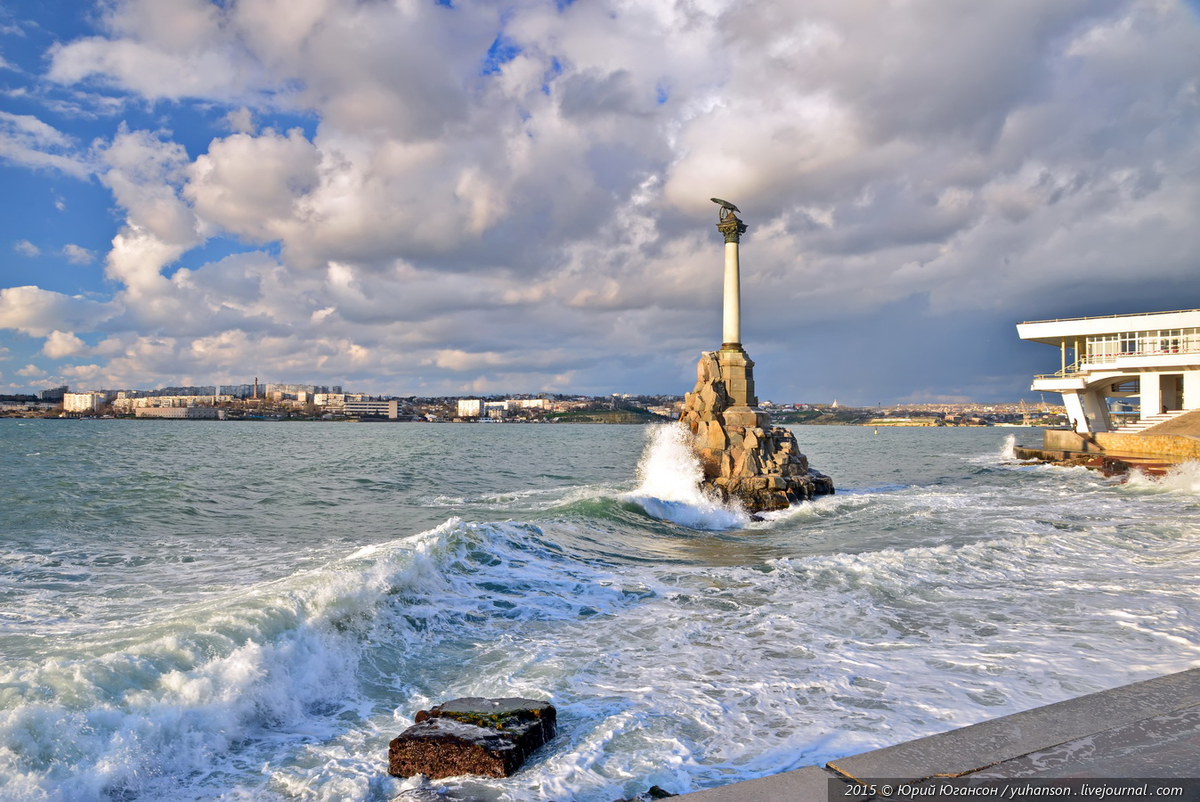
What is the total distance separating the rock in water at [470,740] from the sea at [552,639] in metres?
0.13

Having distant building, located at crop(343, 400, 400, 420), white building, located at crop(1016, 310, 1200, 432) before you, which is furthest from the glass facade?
distant building, located at crop(343, 400, 400, 420)

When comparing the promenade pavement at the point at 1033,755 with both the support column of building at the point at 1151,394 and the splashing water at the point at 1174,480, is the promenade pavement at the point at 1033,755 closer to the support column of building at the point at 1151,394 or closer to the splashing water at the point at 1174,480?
the splashing water at the point at 1174,480

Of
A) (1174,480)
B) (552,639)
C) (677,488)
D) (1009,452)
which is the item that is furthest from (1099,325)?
(552,639)

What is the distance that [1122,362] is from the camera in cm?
3531

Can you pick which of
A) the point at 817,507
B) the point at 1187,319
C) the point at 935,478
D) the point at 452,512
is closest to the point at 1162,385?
the point at 1187,319

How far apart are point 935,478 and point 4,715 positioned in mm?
32897

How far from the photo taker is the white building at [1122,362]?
112 feet

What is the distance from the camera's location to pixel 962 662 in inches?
242

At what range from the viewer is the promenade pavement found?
2.78 metres

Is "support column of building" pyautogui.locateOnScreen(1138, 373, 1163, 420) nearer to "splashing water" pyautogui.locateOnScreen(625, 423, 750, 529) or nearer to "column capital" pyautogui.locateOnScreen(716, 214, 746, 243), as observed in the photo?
"column capital" pyautogui.locateOnScreen(716, 214, 746, 243)

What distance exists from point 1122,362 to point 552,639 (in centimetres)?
3987

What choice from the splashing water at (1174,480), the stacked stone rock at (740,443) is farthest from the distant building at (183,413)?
the splashing water at (1174,480)

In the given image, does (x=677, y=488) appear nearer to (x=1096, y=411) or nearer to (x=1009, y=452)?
(x=1096, y=411)

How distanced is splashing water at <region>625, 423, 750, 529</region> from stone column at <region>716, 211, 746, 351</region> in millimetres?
4233
